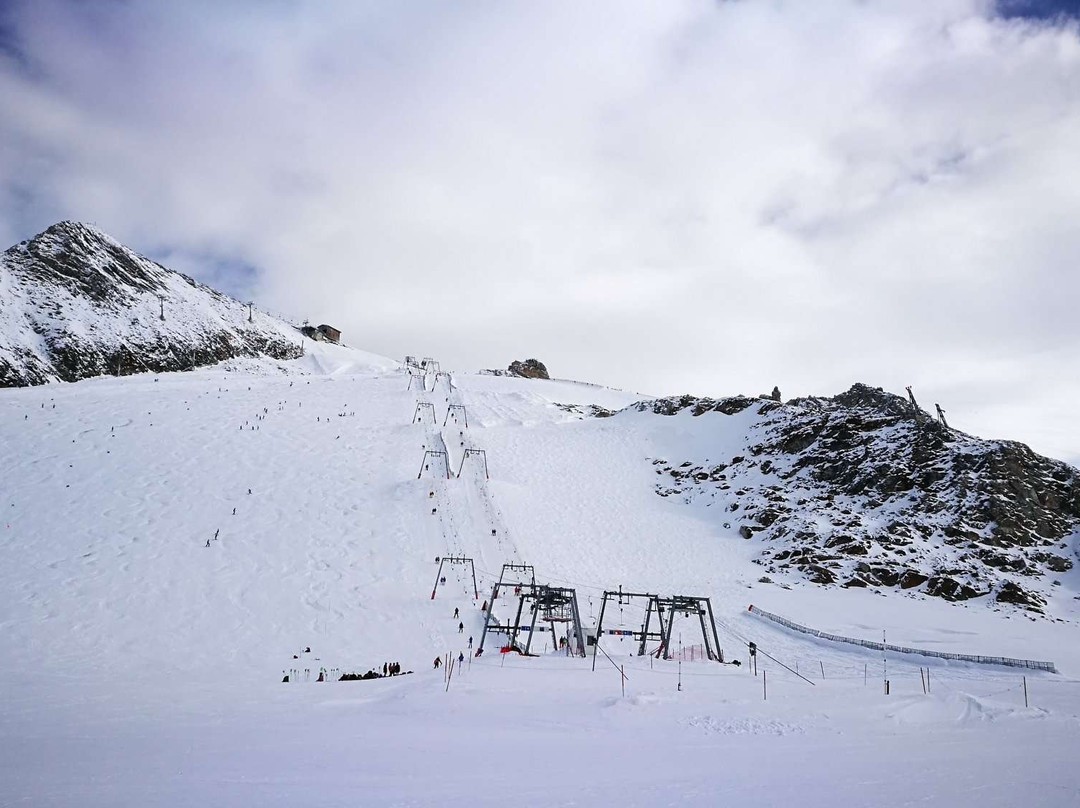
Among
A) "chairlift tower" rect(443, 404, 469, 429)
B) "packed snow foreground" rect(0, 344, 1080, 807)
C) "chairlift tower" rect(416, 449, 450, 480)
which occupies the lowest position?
"packed snow foreground" rect(0, 344, 1080, 807)

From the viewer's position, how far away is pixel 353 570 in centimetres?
3011

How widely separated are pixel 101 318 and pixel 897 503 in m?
90.7

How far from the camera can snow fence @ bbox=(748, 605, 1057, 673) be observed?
70.3ft

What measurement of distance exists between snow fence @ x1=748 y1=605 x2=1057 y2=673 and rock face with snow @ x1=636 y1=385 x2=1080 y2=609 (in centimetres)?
841

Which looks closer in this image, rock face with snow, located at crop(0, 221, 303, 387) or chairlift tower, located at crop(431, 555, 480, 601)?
chairlift tower, located at crop(431, 555, 480, 601)

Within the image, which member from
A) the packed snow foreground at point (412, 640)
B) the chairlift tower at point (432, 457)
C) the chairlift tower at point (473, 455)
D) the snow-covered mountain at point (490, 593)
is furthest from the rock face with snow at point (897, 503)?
the chairlift tower at point (432, 457)

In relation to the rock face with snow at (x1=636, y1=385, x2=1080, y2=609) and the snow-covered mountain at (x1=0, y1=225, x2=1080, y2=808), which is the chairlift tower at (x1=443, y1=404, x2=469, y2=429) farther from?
the rock face with snow at (x1=636, y1=385, x2=1080, y2=609)

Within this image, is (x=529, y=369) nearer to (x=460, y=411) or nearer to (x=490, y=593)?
(x=460, y=411)

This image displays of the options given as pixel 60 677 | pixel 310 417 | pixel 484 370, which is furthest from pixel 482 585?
pixel 484 370

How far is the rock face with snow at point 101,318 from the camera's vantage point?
69438 mm

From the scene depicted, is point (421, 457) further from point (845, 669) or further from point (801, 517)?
point (845, 669)

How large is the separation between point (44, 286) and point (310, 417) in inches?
2053

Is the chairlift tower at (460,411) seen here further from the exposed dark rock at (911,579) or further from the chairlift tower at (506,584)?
the exposed dark rock at (911,579)

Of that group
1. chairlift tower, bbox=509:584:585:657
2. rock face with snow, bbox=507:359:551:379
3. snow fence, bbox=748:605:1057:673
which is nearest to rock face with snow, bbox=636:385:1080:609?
snow fence, bbox=748:605:1057:673
